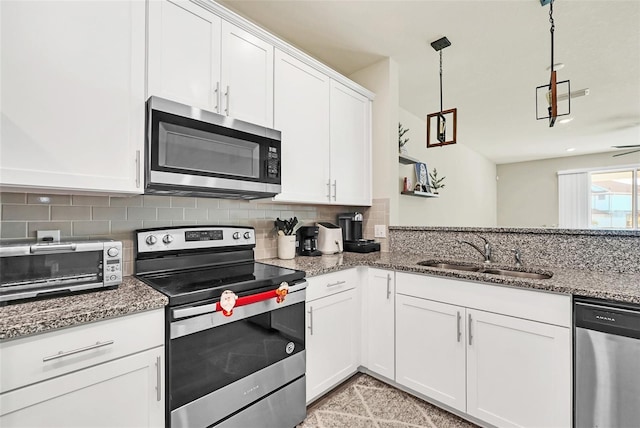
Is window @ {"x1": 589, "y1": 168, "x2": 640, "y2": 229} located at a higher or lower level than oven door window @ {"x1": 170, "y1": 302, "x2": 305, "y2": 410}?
higher

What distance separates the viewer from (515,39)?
2.43 m

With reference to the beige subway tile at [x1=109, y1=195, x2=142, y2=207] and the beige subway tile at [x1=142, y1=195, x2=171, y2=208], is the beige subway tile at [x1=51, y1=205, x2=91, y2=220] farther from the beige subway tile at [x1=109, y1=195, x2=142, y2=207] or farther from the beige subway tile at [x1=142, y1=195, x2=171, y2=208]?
the beige subway tile at [x1=142, y1=195, x2=171, y2=208]

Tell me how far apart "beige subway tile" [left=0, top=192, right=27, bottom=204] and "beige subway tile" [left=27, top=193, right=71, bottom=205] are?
0.02 meters

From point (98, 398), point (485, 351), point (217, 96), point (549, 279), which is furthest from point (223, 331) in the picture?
point (549, 279)

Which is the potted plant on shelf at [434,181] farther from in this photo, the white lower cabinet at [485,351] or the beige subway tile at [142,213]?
the beige subway tile at [142,213]

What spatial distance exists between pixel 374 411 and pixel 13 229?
2.04 metres

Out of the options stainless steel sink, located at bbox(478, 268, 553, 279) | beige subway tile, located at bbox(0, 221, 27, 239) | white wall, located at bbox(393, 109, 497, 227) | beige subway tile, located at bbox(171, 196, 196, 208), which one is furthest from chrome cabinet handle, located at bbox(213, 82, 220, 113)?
stainless steel sink, located at bbox(478, 268, 553, 279)

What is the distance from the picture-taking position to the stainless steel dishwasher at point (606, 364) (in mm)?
1211

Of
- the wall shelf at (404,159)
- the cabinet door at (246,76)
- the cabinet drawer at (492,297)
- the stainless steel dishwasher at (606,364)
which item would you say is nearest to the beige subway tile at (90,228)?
the cabinet door at (246,76)

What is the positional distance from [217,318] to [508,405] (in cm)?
150

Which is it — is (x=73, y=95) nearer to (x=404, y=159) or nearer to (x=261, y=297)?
(x=261, y=297)

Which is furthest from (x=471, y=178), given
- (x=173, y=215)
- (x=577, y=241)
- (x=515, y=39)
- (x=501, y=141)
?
(x=173, y=215)

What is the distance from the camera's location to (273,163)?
5.98 ft

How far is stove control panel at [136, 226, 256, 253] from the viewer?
1.59 meters
